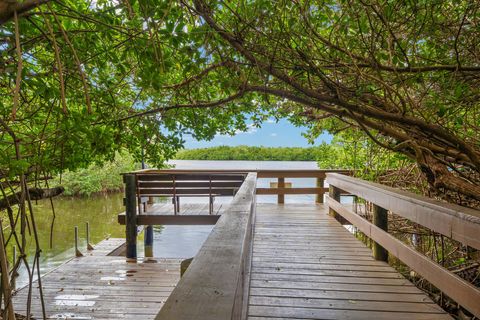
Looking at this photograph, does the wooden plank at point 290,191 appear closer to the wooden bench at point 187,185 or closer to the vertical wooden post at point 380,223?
the wooden bench at point 187,185

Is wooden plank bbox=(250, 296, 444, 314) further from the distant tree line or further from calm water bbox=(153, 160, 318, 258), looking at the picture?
the distant tree line

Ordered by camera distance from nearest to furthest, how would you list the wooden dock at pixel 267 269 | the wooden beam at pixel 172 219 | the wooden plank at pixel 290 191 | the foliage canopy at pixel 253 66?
the wooden dock at pixel 267 269 → the foliage canopy at pixel 253 66 → the wooden beam at pixel 172 219 → the wooden plank at pixel 290 191

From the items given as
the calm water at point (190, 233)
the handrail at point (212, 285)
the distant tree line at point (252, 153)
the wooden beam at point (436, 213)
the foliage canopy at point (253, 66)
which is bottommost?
the calm water at point (190, 233)

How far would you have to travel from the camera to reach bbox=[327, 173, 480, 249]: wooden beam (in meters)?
1.66

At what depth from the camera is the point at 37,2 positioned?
3.50 feet

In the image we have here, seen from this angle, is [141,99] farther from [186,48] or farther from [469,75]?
[469,75]

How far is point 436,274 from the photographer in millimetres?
1997

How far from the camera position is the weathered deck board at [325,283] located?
7.14 feet

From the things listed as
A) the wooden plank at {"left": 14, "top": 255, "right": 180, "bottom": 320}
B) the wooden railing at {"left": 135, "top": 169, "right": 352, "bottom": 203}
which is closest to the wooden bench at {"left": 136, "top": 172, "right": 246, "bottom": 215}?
the wooden railing at {"left": 135, "top": 169, "right": 352, "bottom": 203}

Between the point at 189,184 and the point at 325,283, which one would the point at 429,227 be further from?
the point at 189,184

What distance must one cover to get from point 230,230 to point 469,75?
99.1 inches

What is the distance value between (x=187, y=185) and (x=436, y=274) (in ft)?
16.3

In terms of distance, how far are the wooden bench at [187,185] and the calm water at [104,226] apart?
7.91 feet

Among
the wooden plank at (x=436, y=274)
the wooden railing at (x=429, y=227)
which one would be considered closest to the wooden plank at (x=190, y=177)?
the wooden railing at (x=429, y=227)
